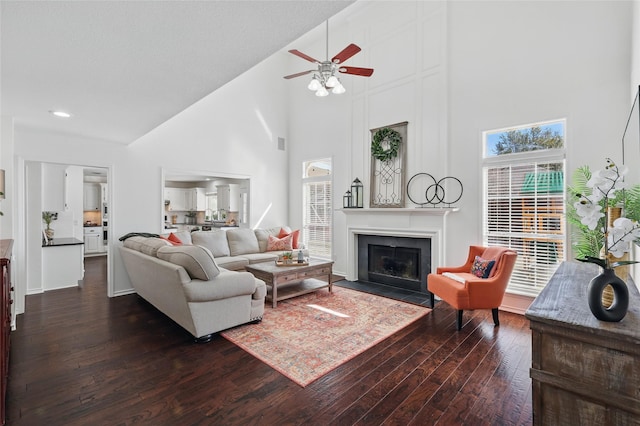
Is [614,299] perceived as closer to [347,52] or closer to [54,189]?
[347,52]

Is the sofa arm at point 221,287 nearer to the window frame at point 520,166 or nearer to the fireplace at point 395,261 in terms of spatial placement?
the fireplace at point 395,261

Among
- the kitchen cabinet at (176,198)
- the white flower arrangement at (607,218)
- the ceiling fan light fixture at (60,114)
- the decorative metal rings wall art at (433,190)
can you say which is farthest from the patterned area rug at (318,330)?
the kitchen cabinet at (176,198)

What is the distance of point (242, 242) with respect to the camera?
607cm

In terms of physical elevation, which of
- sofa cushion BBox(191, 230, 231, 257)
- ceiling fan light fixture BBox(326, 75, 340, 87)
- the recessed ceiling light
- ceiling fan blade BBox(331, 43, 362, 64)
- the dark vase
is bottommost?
sofa cushion BBox(191, 230, 231, 257)

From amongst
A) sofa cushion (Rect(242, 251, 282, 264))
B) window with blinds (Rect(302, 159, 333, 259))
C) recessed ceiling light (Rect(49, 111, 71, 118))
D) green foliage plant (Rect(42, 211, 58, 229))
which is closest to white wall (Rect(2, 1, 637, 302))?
window with blinds (Rect(302, 159, 333, 259))

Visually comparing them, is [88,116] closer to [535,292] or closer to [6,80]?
[6,80]

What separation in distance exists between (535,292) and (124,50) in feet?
16.2

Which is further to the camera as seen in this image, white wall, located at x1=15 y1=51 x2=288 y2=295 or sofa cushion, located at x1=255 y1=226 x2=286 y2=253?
sofa cushion, located at x1=255 y1=226 x2=286 y2=253

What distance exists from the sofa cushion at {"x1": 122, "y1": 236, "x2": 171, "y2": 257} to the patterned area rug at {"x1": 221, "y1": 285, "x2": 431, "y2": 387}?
1.39m

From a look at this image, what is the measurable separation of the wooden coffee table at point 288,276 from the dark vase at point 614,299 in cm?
349

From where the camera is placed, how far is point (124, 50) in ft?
6.53

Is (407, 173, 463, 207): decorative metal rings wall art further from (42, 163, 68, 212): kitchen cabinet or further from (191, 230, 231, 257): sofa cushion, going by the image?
(42, 163, 68, 212): kitchen cabinet

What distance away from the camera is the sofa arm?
10.0 feet

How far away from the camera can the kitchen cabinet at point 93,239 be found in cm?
895
